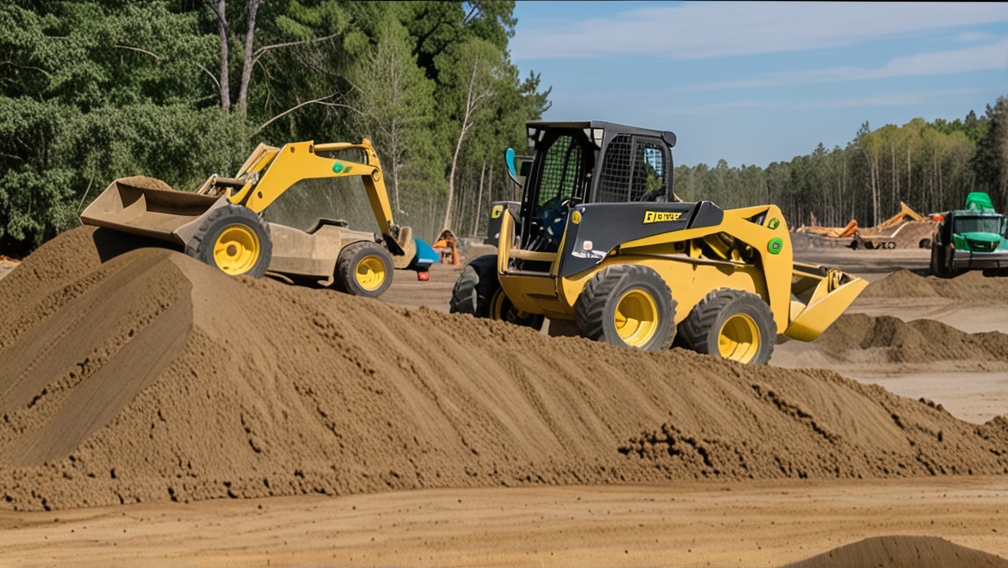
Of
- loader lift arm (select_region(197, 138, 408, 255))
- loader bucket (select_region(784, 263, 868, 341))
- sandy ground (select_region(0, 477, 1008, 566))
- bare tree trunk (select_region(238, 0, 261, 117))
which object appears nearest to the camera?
sandy ground (select_region(0, 477, 1008, 566))

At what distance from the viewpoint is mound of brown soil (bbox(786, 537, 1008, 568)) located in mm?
4852

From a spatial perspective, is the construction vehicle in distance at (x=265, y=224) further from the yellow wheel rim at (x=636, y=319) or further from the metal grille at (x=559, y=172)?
the yellow wheel rim at (x=636, y=319)

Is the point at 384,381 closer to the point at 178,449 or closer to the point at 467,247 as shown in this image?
the point at 178,449

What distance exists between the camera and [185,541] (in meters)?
5.80

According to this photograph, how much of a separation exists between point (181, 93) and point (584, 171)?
1739 cm

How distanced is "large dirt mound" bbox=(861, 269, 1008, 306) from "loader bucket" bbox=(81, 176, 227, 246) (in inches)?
534

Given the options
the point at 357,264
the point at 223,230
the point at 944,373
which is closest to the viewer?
the point at 223,230

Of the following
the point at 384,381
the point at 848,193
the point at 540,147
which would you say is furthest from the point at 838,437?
the point at 848,193

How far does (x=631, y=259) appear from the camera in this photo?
10.0 meters

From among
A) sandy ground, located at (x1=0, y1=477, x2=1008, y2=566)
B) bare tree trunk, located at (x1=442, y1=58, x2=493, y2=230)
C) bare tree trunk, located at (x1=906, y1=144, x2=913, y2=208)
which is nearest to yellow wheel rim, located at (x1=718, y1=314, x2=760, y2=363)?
sandy ground, located at (x1=0, y1=477, x2=1008, y2=566)

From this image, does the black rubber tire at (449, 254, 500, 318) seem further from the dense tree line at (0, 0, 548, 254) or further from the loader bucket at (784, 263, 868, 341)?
the dense tree line at (0, 0, 548, 254)

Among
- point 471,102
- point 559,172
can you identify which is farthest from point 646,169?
point 471,102

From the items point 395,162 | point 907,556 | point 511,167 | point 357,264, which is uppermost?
point 395,162

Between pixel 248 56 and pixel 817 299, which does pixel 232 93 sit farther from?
pixel 817 299
